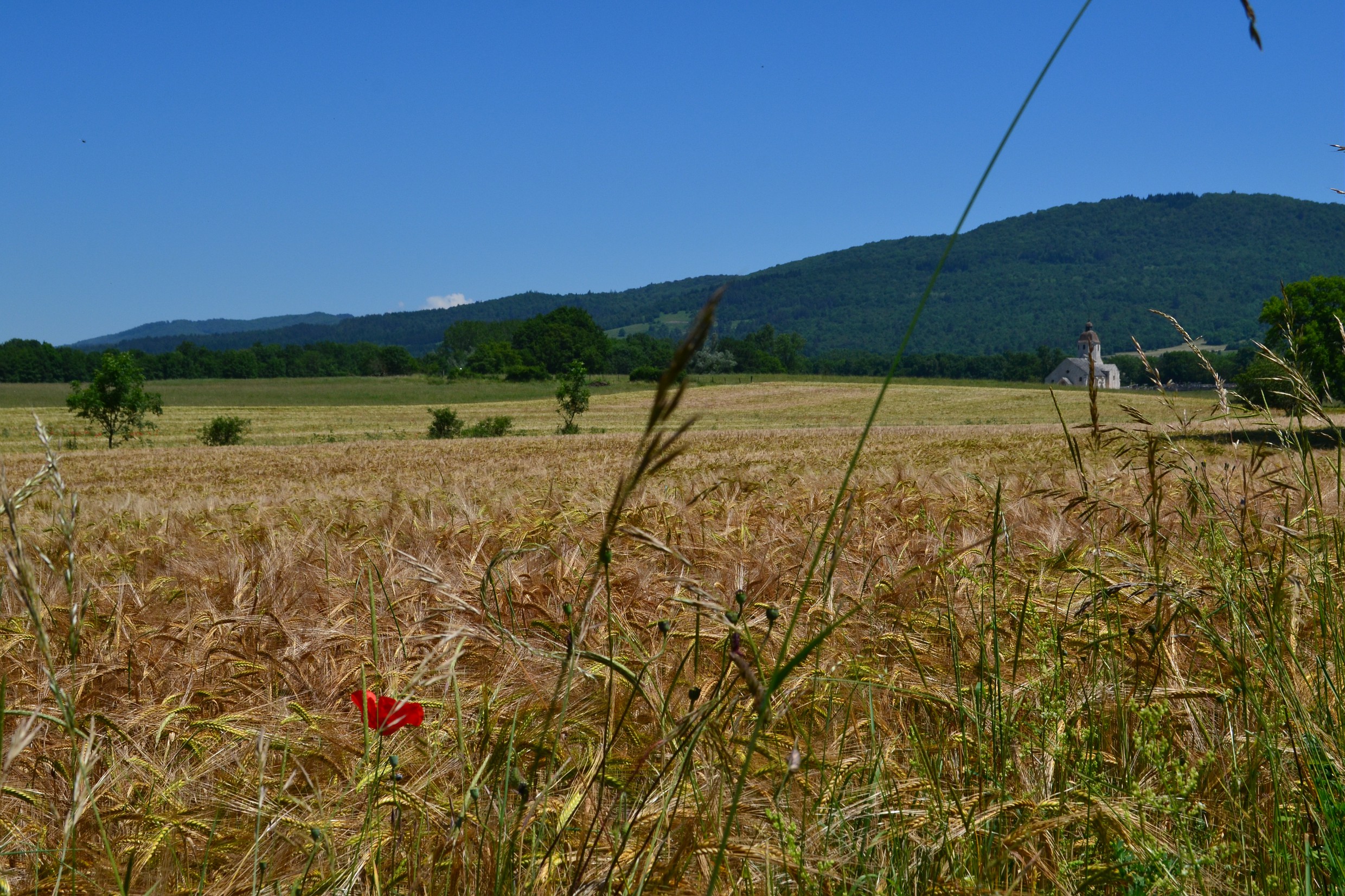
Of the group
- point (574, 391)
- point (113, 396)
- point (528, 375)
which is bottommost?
point (574, 391)

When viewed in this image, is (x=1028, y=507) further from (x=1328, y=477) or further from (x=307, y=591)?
(x=307, y=591)

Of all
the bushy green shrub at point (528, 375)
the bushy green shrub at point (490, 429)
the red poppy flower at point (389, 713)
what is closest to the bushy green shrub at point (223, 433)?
the bushy green shrub at point (490, 429)

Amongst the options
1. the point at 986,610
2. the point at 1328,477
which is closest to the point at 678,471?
the point at 1328,477

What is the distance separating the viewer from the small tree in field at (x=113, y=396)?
1492 inches

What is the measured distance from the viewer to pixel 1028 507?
359 cm

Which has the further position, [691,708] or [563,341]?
[563,341]

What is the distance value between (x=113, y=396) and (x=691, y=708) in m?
44.2

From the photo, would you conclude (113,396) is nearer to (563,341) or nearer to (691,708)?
(691,708)

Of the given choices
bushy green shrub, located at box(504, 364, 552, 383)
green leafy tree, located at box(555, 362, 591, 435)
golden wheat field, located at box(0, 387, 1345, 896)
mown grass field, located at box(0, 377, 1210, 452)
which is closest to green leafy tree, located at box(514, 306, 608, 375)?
bushy green shrub, located at box(504, 364, 552, 383)

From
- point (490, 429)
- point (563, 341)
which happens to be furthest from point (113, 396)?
point (563, 341)

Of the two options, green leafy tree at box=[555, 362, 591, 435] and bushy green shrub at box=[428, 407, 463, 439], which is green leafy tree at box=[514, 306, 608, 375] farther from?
bushy green shrub at box=[428, 407, 463, 439]

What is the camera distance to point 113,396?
38344mm

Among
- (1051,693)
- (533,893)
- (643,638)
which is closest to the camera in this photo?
(533,893)

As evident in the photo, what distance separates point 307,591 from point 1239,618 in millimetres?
2277
